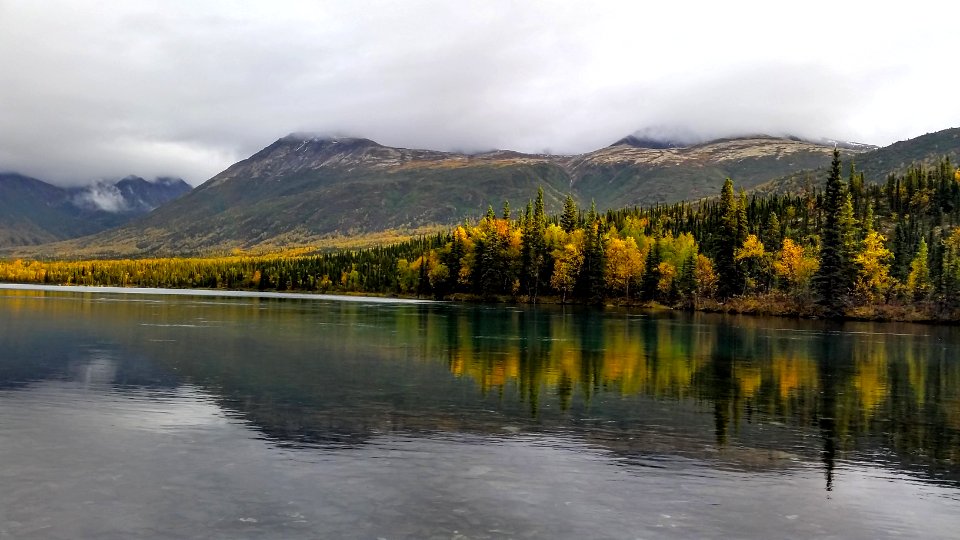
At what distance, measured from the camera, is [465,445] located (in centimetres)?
2802

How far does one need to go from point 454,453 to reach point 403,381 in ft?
60.8

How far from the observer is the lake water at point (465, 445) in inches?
767

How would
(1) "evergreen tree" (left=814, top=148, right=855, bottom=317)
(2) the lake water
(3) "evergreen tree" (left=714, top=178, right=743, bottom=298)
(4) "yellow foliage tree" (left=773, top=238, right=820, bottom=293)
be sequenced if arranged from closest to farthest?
(2) the lake water
(1) "evergreen tree" (left=814, top=148, right=855, bottom=317)
(4) "yellow foliage tree" (left=773, top=238, right=820, bottom=293)
(3) "evergreen tree" (left=714, top=178, right=743, bottom=298)

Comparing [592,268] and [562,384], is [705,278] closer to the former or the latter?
[592,268]

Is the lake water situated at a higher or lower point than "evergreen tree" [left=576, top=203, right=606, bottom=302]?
lower

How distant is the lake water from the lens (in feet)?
63.9

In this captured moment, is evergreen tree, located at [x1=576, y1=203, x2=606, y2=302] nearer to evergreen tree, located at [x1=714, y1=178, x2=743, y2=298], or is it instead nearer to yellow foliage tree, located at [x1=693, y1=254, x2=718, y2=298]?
yellow foliage tree, located at [x1=693, y1=254, x2=718, y2=298]

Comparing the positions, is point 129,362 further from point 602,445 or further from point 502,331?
point 502,331

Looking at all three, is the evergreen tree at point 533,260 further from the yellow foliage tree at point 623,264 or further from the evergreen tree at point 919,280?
the evergreen tree at point 919,280

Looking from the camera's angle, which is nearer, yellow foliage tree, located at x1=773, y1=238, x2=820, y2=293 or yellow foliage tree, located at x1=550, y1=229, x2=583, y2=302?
yellow foliage tree, located at x1=773, y1=238, x2=820, y2=293

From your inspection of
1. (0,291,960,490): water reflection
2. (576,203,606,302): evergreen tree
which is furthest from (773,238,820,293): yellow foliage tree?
(0,291,960,490): water reflection

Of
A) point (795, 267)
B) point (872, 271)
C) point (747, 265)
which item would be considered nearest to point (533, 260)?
point (747, 265)

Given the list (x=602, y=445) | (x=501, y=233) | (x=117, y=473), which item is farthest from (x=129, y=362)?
(x=501, y=233)

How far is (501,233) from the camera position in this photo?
198 m
